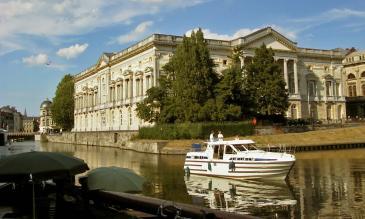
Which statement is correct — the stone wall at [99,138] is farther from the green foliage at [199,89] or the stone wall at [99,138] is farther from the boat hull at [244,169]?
the boat hull at [244,169]

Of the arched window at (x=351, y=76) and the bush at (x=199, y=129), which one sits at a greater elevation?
the arched window at (x=351, y=76)

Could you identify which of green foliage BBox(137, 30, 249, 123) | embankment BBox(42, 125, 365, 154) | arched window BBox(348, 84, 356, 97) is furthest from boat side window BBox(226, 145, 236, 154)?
arched window BBox(348, 84, 356, 97)

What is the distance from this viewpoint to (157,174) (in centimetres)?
3481

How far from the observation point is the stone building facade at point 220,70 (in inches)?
3361

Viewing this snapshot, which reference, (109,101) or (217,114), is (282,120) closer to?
(217,114)

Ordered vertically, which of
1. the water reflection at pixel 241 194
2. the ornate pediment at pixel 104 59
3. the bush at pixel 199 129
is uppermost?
the ornate pediment at pixel 104 59

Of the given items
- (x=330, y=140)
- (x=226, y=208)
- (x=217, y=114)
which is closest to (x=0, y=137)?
(x=226, y=208)

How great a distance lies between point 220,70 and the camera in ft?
286

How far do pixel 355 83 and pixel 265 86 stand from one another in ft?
183

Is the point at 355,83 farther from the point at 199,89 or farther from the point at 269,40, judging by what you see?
the point at 199,89

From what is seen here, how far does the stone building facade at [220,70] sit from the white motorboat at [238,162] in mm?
50124

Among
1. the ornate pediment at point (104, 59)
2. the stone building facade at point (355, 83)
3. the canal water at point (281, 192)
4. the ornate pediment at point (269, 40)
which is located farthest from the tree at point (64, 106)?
the canal water at point (281, 192)

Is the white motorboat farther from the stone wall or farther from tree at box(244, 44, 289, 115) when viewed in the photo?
the stone wall

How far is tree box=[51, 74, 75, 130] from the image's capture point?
141750mm
